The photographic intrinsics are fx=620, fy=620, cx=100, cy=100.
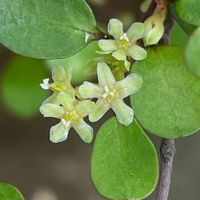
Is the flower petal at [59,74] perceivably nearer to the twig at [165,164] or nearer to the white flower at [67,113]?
the white flower at [67,113]

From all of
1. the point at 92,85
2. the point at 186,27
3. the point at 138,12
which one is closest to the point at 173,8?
the point at 186,27

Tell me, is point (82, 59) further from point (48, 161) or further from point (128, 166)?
point (48, 161)

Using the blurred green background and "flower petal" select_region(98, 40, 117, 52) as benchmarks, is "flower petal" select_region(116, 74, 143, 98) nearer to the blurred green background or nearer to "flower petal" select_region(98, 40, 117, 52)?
"flower petal" select_region(98, 40, 117, 52)

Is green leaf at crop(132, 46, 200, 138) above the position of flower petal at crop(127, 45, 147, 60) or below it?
below

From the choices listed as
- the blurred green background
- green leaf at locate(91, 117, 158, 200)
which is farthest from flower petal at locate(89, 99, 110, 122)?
the blurred green background

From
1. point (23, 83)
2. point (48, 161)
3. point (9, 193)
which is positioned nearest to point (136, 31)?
point (9, 193)
